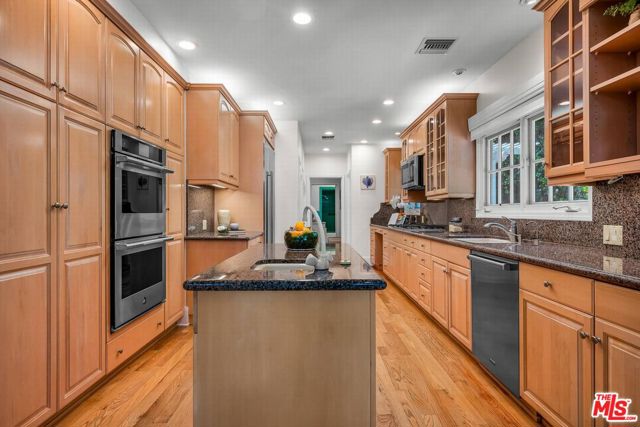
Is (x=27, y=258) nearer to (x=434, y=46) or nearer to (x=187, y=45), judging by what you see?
(x=187, y=45)

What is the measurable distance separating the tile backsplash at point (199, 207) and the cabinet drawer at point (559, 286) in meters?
3.10

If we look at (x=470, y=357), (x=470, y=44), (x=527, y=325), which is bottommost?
(x=470, y=357)

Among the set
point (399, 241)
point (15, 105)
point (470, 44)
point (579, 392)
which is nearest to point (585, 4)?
point (470, 44)

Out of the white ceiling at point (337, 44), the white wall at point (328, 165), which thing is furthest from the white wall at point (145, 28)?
the white wall at point (328, 165)

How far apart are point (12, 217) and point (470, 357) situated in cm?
299

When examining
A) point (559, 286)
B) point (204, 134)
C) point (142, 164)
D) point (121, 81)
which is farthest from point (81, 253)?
point (559, 286)

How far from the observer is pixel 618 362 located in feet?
4.21

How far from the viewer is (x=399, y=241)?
15.6 feet

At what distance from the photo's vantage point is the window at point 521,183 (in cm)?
255

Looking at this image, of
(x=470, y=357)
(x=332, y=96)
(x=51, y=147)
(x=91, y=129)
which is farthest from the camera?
(x=332, y=96)

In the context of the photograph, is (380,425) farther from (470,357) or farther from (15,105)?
(15,105)

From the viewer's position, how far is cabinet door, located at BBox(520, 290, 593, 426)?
1.44 meters

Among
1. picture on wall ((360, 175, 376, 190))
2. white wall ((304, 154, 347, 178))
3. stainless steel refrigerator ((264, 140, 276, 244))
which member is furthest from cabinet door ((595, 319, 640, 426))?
white wall ((304, 154, 347, 178))

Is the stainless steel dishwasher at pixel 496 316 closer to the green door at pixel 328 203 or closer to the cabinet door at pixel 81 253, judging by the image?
the cabinet door at pixel 81 253
